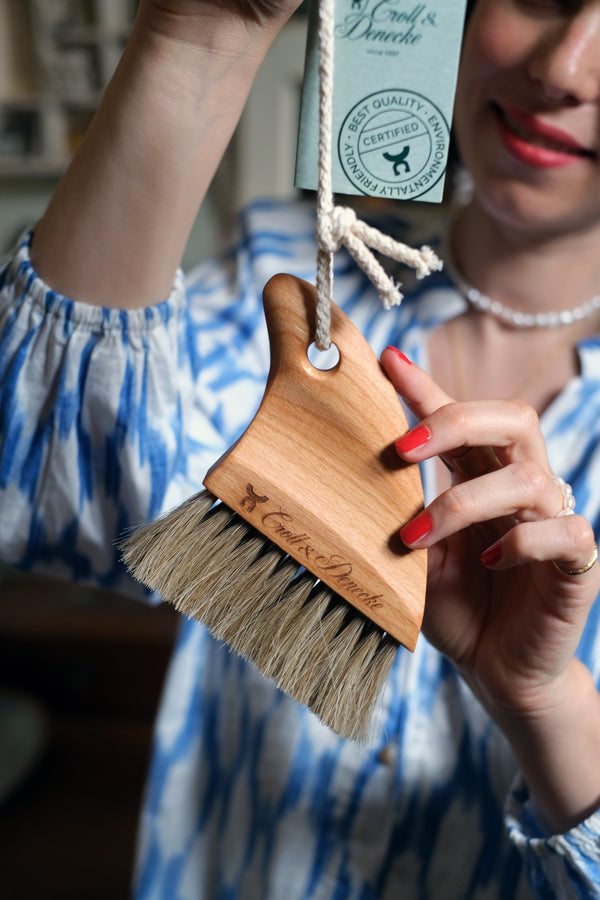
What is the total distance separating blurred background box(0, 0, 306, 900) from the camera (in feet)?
5.05

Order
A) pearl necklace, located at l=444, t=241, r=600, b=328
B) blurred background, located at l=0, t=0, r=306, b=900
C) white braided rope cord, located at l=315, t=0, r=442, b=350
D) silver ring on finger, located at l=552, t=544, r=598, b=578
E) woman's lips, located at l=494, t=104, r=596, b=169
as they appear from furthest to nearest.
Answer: blurred background, located at l=0, t=0, r=306, b=900 → pearl necklace, located at l=444, t=241, r=600, b=328 → woman's lips, located at l=494, t=104, r=596, b=169 → silver ring on finger, located at l=552, t=544, r=598, b=578 → white braided rope cord, located at l=315, t=0, r=442, b=350

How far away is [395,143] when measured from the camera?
17.0 inches

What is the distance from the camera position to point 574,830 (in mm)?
579

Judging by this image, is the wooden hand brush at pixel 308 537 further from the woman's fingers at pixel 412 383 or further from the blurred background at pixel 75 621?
the blurred background at pixel 75 621

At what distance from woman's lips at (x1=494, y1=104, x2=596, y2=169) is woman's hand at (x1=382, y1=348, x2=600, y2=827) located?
26 centimetres

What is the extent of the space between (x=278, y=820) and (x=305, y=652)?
15.2 inches

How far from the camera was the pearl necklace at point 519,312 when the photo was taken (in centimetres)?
81

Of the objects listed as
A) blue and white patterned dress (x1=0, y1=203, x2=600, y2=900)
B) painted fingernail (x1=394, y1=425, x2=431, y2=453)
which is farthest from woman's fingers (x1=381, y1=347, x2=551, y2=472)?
blue and white patterned dress (x1=0, y1=203, x2=600, y2=900)

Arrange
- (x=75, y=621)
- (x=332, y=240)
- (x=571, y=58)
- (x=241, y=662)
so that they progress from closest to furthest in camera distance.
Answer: (x=332, y=240) → (x=571, y=58) → (x=241, y=662) → (x=75, y=621)

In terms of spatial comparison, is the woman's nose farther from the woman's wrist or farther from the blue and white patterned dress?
the woman's wrist

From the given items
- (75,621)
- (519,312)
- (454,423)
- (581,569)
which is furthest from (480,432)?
(75,621)

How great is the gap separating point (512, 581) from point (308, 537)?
0.20 meters

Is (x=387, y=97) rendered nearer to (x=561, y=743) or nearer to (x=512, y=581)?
(x=512, y=581)

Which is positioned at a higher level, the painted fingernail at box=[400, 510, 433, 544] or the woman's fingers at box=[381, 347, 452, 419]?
the woman's fingers at box=[381, 347, 452, 419]
